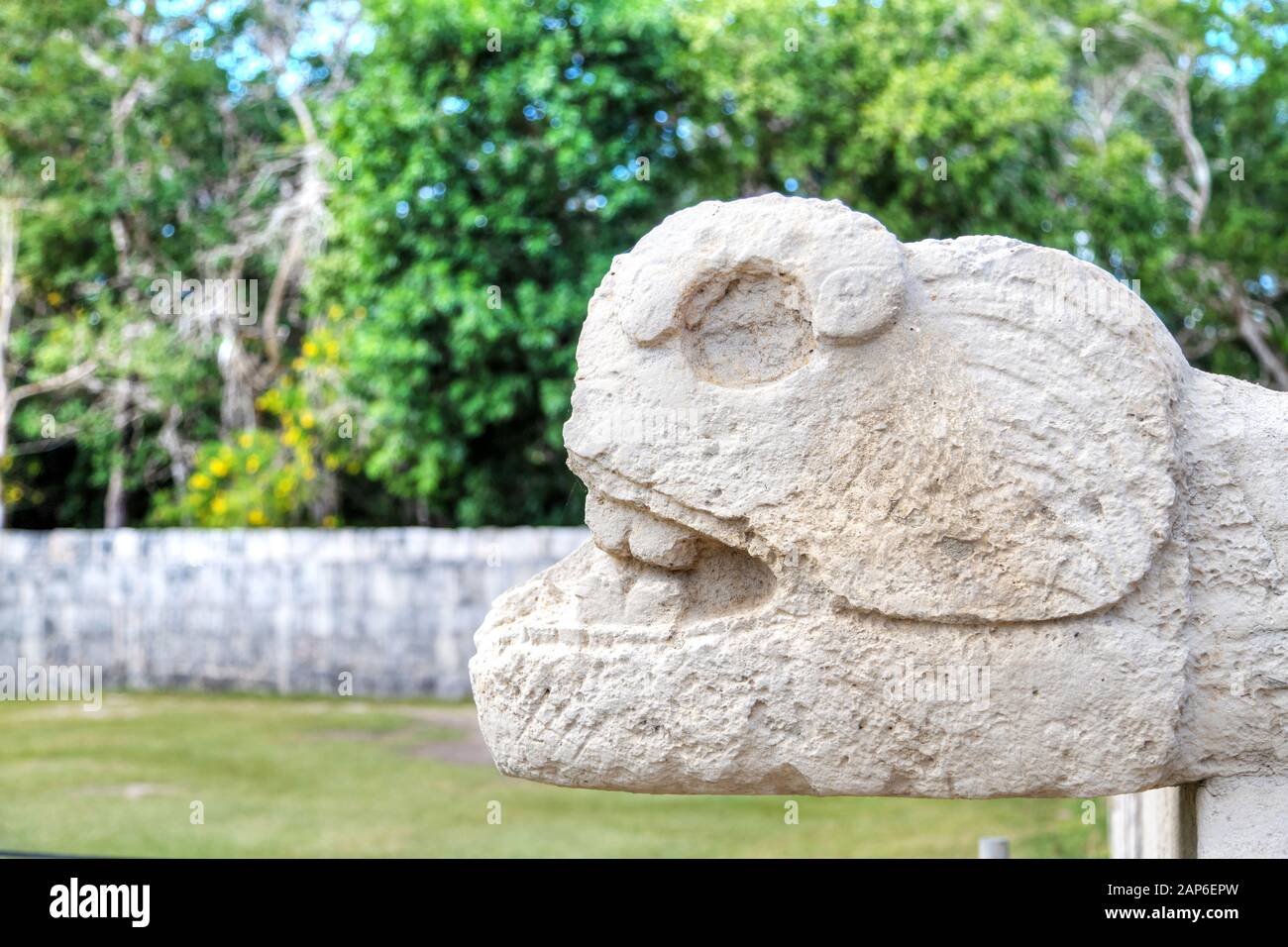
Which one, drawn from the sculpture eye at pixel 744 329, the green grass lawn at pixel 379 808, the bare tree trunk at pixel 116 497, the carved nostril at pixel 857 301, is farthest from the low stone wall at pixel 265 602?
the carved nostril at pixel 857 301

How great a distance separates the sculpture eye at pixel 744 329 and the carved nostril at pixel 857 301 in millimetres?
105

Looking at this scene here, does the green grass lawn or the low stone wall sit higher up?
the low stone wall

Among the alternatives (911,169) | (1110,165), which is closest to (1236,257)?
(1110,165)

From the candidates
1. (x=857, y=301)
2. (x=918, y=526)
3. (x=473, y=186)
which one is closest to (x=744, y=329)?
(x=857, y=301)

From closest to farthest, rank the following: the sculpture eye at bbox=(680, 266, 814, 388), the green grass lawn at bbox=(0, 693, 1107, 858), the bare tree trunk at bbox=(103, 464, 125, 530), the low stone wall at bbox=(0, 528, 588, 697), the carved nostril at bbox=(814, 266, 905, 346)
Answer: the carved nostril at bbox=(814, 266, 905, 346) → the sculpture eye at bbox=(680, 266, 814, 388) → the green grass lawn at bbox=(0, 693, 1107, 858) → the low stone wall at bbox=(0, 528, 588, 697) → the bare tree trunk at bbox=(103, 464, 125, 530)

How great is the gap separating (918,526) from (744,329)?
57cm

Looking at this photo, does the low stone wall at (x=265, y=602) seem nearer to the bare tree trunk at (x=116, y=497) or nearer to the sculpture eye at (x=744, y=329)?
the bare tree trunk at (x=116, y=497)

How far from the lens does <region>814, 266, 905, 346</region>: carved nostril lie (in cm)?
278

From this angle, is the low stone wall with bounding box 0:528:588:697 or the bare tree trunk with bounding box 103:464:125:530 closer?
the low stone wall with bounding box 0:528:588:697

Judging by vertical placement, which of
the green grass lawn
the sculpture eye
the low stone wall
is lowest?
the green grass lawn

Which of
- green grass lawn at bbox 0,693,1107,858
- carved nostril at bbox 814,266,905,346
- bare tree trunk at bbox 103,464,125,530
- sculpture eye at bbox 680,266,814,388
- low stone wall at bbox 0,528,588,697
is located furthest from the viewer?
bare tree trunk at bbox 103,464,125,530

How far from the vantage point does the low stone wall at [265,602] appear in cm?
964

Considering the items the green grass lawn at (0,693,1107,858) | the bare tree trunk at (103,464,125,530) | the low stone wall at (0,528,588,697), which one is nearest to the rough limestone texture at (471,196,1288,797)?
the green grass lawn at (0,693,1107,858)

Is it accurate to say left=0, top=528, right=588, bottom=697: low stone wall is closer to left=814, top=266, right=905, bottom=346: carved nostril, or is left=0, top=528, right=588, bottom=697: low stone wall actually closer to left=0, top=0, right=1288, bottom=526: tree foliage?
left=0, top=0, right=1288, bottom=526: tree foliage
